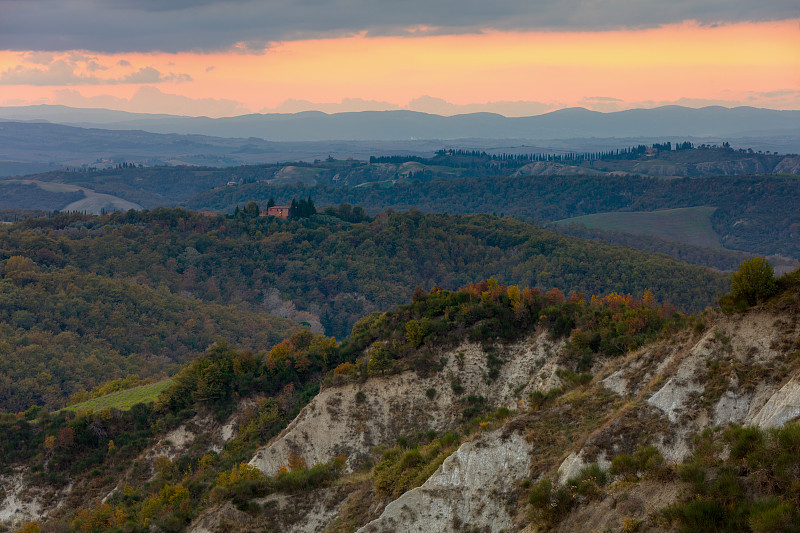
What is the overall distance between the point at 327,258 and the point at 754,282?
144 m

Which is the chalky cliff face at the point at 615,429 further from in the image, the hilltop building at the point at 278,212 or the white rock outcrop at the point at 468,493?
the hilltop building at the point at 278,212

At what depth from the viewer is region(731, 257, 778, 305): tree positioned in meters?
23.4

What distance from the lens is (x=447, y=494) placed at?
75.4 feet

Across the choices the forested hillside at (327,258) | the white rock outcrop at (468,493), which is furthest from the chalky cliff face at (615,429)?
the forested hillside at (327,258)

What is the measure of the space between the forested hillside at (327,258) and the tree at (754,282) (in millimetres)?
105271

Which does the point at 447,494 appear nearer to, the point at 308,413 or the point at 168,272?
the point at 308,413

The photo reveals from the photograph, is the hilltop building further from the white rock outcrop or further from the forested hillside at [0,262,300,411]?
the white rock outcrop

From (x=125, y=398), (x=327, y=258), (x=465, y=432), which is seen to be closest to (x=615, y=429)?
(x=465, y=432)

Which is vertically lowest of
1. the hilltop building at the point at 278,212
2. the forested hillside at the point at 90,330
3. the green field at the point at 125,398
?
the forested hillside at the point at 90,330

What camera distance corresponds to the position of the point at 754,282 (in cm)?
2347

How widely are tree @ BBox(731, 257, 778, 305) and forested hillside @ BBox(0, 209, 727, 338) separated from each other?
105 metres

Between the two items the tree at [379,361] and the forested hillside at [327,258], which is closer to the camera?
the tree at [379,361]

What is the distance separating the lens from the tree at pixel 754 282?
23397mm

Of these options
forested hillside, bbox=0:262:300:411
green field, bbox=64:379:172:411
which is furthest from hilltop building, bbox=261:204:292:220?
green field, bbox=64:379:172:411
